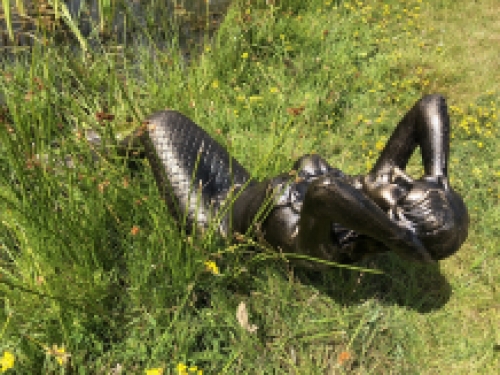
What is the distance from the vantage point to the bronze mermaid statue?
4.83 feet

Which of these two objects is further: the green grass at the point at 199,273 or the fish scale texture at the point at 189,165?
the fish scale texture at the point at 189,165

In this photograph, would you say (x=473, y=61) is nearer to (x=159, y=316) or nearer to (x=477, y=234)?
A: (x=477, y=234)

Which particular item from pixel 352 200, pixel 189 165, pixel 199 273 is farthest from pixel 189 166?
pixel 352 200

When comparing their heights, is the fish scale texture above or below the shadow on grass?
above

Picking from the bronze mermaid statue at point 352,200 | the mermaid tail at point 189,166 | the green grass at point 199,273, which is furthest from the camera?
the mermaid tail at point 189,166

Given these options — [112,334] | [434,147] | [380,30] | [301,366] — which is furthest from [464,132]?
[112,334]

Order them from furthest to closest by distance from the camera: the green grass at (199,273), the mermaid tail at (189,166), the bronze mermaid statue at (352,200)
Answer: the mermaid tail at (189,166)
the green grass at (199,273)
the bronze mermaid statue at (352,200)

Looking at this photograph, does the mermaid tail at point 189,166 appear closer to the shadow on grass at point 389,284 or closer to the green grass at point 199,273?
the green grass at point 199,273

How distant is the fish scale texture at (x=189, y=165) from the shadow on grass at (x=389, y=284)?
653mm

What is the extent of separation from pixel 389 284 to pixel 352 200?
140 centimetres

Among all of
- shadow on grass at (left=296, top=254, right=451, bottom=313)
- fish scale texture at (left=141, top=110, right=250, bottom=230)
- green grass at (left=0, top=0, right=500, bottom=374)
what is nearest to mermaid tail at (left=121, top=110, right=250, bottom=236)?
fish scale texture at (left=141, top=110, right=250, bottom=230)

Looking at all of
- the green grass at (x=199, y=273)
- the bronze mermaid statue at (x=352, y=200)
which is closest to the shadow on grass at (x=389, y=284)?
the green grass at (x=199, y=273)

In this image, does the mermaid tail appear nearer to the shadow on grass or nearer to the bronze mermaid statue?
the bronze mermaid statue

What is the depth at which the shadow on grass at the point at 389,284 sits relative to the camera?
8.07ft
